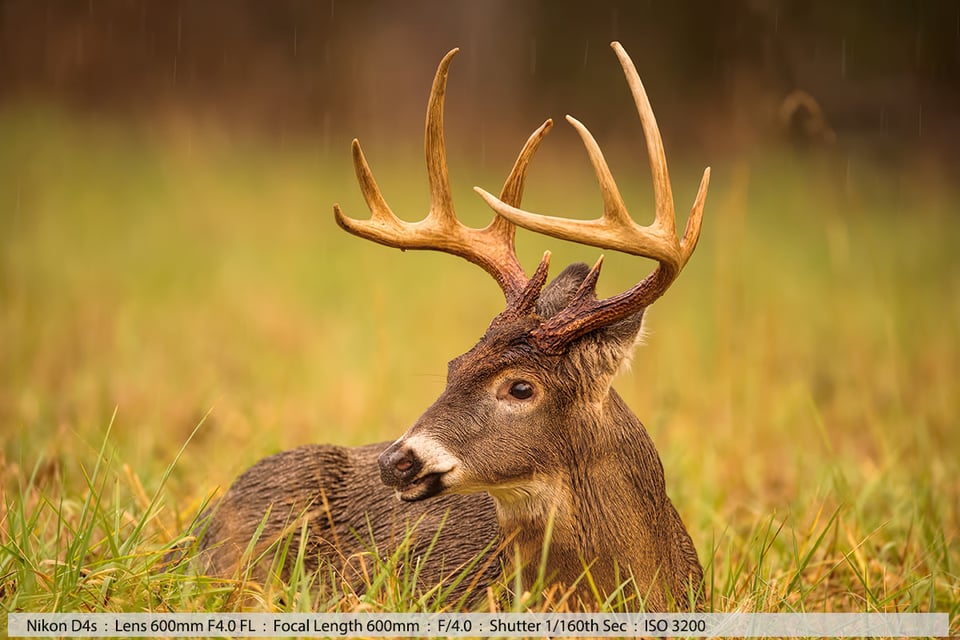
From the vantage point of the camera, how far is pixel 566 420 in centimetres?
373

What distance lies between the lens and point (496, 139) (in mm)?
20078

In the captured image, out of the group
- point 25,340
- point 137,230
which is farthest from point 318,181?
point 25,340

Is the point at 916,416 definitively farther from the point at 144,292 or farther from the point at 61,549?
the point at 144,292

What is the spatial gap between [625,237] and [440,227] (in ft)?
2.60

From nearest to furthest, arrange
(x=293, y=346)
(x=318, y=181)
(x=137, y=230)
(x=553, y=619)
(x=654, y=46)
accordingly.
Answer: (x=553, y=619) < (x=293, y=346) < (x=137, y=230) < (x=318, y=181) < (x=654, y=46)

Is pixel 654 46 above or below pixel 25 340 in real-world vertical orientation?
above

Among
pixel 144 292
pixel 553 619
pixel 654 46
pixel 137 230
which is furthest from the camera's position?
pixel 654 46

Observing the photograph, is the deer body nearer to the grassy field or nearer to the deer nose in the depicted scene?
the grassy field

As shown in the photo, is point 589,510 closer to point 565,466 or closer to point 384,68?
point 565,466

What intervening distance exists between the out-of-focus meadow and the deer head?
1.93 feet

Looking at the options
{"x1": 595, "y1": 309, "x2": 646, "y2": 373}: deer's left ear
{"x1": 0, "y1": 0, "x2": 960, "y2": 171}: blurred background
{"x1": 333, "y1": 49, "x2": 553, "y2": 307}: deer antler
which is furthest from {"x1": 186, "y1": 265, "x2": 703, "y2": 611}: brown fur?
{"x1": 0, "y1": 0, "x2": 960, "y2": 171}: blurred background

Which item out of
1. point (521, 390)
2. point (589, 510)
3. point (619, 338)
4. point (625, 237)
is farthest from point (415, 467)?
point (625, 237)

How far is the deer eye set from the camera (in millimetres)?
3705

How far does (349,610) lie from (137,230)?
32.5ft
